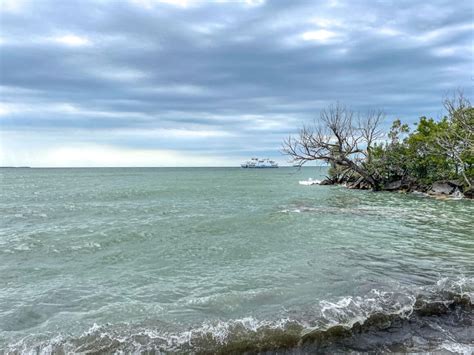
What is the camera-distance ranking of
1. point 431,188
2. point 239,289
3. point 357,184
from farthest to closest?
point 357,184 → point 431,188 → point 239,289

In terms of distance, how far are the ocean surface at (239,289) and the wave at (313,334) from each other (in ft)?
Result: 0.06

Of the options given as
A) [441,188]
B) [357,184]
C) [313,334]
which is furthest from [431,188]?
[313,334]

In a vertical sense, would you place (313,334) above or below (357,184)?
below

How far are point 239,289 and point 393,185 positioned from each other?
1254 inches

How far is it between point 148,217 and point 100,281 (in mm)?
10288

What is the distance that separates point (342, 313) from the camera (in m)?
5.92

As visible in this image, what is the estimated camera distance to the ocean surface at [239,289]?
17.2 ft

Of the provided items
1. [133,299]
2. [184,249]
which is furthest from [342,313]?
[184,249]

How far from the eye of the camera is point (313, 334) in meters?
5.32

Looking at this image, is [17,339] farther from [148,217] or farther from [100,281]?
[148,217]

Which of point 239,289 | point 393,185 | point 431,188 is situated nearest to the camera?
point 239,289

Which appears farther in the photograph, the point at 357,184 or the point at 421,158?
the point at 357,184

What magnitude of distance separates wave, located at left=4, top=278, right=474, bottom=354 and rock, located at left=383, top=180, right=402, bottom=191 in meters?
30.5

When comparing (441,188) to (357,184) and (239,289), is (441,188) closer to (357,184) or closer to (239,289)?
(357,184)
